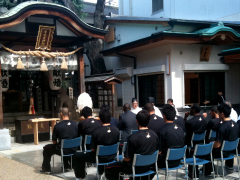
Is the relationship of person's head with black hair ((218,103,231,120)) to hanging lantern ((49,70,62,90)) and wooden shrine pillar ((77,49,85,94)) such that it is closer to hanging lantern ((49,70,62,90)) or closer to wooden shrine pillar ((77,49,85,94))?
wooden shrine pillar ((77,49,85,94))

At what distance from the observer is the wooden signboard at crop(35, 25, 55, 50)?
10.5m

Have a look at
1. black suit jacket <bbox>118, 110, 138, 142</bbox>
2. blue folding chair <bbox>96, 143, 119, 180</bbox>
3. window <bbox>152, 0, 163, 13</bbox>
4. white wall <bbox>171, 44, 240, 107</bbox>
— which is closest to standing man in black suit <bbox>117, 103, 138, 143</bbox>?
black suit jacket <bbox>118, 110, 138, 142</bbox>

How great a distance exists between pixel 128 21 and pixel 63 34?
4.59 metres

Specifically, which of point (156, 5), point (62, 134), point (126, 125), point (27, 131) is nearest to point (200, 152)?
point (126, 125)

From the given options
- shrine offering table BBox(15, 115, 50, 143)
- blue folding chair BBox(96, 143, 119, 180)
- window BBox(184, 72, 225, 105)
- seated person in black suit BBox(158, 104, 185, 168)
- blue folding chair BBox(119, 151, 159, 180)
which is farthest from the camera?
window BBox(184, 72, 225, 105)

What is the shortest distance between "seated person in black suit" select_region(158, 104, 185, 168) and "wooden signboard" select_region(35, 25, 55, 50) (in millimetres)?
6835

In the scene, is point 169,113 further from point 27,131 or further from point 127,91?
point 127,91

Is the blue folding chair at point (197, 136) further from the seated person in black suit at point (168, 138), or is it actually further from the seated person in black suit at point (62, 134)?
the seated person in black suit at point (62, 134)

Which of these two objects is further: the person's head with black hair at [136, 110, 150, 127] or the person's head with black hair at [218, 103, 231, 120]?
the person's head with black hair at [218, 103, 231, 120]

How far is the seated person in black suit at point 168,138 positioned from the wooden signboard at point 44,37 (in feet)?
22.4

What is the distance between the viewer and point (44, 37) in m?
10.7

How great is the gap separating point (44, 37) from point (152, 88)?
5598 millimetres

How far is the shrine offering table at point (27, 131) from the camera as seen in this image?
11.0 m

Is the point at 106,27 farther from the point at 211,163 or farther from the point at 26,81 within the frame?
the point at 211,163
